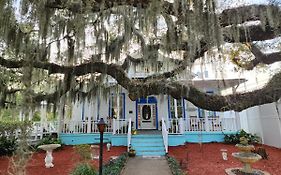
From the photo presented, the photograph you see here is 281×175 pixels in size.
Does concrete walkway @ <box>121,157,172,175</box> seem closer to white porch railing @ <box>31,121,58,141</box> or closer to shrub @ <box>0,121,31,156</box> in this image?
shrub @ <box>0,121,31,156</box>

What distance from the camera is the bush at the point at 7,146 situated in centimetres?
848

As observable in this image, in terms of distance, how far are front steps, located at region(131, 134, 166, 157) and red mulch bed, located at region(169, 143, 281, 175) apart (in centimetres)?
46

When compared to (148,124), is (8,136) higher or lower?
lower

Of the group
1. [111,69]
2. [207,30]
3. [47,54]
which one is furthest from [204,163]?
[47,54]

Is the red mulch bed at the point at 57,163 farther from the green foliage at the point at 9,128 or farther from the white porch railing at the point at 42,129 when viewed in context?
the white porch railing at the point at 42,129

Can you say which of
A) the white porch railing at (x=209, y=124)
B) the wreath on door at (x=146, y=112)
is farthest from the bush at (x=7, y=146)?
the white porch railing at (x=209, y=124)

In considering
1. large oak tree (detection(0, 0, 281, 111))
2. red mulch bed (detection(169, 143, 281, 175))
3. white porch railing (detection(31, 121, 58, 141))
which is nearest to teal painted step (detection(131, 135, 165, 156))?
red mulch bed (detection(169, 143, 281, 175))

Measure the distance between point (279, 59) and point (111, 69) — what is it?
3.21 metres

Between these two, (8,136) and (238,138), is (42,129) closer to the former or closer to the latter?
(8,136)

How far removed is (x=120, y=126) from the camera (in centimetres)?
1082

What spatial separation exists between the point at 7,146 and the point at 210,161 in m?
7.49

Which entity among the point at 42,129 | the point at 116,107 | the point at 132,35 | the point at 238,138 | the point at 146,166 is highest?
the point at 132,35

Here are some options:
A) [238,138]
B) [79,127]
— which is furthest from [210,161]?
[79,127]

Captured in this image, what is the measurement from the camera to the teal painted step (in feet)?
27.4
